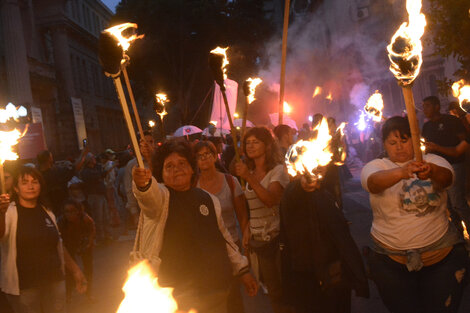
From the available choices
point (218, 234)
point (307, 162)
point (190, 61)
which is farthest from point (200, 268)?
point (190, 61)

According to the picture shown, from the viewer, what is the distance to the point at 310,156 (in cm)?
312

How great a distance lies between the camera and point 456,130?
6.43 m

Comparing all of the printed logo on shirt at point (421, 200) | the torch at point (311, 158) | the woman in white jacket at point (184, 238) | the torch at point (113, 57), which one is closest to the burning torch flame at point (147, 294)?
the woman in white jacket at point (184, 238)

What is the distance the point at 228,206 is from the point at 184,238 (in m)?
1.47

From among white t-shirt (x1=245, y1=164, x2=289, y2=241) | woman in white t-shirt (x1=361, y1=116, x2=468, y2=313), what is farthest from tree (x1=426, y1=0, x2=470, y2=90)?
woman in white t-shirt (x1=361, y1=116, x2=468, y2=313)

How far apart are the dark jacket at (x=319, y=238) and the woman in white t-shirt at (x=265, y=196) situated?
72 centimetres

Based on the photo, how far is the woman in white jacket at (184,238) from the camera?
3.09 metres

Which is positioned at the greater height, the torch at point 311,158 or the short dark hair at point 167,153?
the short dark hair at point 167,153

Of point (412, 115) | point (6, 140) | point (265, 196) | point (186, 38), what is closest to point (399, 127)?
point (412, 115)

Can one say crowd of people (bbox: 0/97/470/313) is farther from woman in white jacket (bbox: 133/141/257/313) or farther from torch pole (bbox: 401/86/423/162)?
torch pole (bbox: 401/86/423/162)

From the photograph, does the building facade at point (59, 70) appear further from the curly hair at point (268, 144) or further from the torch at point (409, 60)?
the torch at point (409, 60)

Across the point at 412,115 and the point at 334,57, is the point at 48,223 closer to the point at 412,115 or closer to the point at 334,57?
the point at 412,115

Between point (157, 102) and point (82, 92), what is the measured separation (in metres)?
33.0

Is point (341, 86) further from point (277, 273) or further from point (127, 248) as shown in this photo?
point (277, 273)
